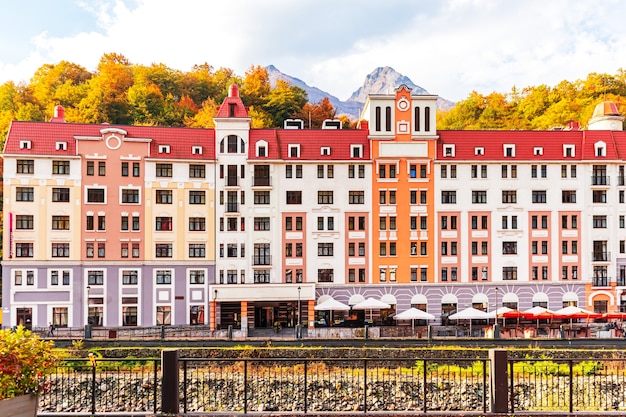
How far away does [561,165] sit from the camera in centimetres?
5138

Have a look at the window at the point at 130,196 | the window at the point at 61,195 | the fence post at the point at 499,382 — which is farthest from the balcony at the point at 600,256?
the window at the point at 61,195

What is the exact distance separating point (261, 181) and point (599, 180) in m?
29.8

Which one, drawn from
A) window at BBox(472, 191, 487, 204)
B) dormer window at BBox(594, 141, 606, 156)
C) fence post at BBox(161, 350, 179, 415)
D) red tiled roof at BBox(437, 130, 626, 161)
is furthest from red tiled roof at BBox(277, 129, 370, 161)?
fence post at BBox(161, 350, 179, 415)

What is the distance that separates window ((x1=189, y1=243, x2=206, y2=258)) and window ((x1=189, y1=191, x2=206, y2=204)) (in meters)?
3.73

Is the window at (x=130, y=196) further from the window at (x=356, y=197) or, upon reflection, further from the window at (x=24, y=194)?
the window at (x=356, y=197)

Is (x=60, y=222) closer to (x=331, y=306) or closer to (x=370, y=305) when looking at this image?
(x=331, y=306)

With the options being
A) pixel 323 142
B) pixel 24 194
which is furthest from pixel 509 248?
pixel 24 194

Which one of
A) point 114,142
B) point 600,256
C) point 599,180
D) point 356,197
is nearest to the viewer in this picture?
point 114,142

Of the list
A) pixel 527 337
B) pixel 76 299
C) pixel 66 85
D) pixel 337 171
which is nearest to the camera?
pixel 527 337

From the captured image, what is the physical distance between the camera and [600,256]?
167ft

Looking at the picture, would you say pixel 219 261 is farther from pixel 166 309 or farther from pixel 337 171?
pixel 337 171

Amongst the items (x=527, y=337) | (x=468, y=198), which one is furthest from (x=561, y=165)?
(x=527, y=337)

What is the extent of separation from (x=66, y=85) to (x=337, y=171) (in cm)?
4600

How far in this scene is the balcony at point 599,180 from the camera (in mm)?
51156
